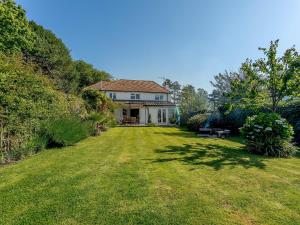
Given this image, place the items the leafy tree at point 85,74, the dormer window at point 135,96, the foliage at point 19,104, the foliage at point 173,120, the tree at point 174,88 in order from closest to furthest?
1. the foliage at point 19,104
2. the foliage at point 173,120
3. the dormer window at point 135,96
4. the leafy tree at point 85,74
5. the tree at point 174,88

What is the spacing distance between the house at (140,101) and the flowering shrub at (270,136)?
2456cm

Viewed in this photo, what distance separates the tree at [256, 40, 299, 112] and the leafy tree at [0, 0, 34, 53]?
65.6 feet

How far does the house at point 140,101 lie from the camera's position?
35812mm

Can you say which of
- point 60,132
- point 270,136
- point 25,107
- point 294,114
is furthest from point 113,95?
point 270,136

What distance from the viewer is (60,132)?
10742 millimetres

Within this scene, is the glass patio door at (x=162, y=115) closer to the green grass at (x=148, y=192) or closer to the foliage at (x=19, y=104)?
the foliage at (x=19, y=104)

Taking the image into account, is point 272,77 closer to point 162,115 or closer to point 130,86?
point 162,115

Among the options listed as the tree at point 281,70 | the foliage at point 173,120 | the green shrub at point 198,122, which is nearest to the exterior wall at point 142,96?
the foliage at point 173,120

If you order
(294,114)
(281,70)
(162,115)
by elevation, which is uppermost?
(281,70)

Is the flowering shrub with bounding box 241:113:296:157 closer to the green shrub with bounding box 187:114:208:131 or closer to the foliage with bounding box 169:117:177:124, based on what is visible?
the green shrub with bounding box 187:114:208:131

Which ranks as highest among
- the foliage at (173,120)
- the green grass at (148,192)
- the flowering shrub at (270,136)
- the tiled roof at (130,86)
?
the tiled roof at (130,86)

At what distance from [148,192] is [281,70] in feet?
30.5

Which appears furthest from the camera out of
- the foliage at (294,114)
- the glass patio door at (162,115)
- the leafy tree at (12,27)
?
the glass patio door at (162,115)

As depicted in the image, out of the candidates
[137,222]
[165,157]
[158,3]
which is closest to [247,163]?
[165,157]
